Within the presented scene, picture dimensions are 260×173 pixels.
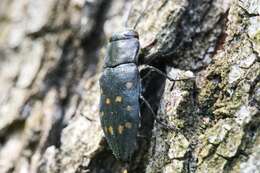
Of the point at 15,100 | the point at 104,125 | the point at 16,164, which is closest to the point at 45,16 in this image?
the point at 15,100

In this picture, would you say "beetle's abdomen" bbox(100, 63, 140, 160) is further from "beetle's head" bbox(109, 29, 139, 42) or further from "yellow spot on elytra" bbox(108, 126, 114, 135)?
"beetle's head" bbox(109, 29, 139, 42)

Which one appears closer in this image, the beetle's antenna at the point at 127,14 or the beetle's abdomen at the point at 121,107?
the beetle's abdomen at the point at 121,107

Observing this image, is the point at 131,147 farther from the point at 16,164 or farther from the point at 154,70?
the point at 16,164

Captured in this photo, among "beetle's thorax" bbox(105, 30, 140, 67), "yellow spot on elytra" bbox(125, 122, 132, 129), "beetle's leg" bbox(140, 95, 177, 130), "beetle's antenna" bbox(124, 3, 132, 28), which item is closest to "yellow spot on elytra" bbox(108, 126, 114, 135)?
"yellow spot on elytra" bbox(125, 122, 132, 129)

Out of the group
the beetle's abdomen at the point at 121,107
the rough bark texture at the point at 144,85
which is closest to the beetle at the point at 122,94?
the beetle's abdomen at the point at 121,107

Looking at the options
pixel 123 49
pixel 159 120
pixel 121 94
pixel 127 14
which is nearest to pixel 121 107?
pixel 121 94

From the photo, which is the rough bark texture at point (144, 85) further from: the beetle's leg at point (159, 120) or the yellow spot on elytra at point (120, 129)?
the yellow spot on elytra at point (120, 129)
